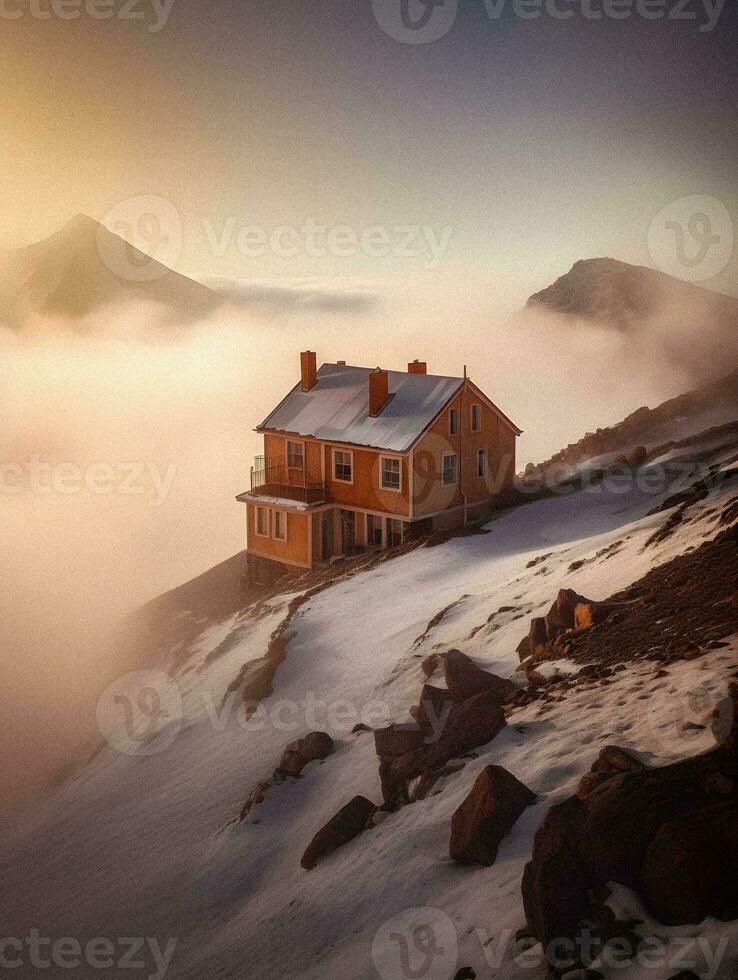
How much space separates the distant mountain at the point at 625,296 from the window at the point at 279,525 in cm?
10035

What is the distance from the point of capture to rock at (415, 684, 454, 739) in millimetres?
20406

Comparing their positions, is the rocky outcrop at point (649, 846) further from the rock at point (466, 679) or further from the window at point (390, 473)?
the window at point (390, 473)

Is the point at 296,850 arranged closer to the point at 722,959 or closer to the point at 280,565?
the point at 722,959

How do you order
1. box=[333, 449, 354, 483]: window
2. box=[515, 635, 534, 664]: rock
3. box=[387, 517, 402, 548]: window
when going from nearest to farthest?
box=[515, 635, 534, 664]: rock → box=[387, 517, 402, 548]: window → box=[333, 449, 354, 483]: window

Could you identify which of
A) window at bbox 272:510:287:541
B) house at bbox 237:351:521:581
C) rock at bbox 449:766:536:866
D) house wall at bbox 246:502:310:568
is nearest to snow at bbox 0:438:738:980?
rock at bbox 449:766:536:866

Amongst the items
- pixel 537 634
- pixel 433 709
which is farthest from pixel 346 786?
pixel 537 634

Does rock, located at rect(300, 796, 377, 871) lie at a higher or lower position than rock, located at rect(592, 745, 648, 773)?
lower

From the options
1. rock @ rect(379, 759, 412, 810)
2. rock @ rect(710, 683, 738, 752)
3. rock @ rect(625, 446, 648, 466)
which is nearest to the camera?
rock @ rect(710, 683, 738, 752)

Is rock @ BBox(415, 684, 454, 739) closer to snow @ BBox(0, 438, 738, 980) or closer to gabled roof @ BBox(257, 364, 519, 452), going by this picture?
snow @ BBox(0, 438, 738, 980)

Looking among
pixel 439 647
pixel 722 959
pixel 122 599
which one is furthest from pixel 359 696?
pixel 122 599

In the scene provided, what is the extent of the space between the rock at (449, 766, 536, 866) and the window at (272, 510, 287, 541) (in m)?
27.7

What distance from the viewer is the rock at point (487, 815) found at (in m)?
14.9

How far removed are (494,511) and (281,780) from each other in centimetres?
2172

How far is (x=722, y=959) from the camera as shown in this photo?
36.1ft
